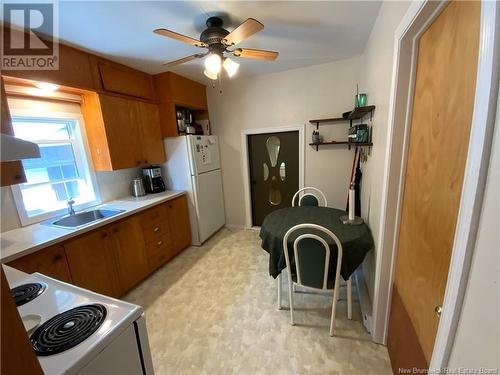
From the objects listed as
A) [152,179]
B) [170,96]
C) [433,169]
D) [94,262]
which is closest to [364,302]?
[433,169]

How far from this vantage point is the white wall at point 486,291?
18.2 inches

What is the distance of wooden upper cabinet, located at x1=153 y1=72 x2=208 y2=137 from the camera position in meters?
2.82

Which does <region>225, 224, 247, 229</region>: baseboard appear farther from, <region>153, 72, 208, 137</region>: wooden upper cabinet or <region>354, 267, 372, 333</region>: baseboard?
<region>354, 267, 372, 333</region>: baseboard

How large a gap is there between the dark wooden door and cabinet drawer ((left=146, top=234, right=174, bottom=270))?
1.51 m

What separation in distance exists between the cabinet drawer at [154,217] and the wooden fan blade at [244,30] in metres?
1.95

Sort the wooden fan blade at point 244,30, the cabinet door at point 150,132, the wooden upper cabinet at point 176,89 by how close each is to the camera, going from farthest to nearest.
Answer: the wooden upper cabinet at point 176,89, the cabinet door at point 150,132, the wooden fan blade at point 244,30

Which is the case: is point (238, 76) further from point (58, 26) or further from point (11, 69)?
point (11, 69)

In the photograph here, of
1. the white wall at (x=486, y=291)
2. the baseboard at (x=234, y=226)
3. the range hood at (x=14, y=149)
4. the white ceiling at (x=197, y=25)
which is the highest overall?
the white ceiling at (x=197, y=25)

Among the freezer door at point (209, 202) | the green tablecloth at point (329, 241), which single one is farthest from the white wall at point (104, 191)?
the green tablecloth at point (329, 241)

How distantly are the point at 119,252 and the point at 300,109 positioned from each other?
2861 mm

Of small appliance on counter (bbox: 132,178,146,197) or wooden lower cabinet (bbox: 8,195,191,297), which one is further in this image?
small appliance on counter (bbox: 132,178,146,197)

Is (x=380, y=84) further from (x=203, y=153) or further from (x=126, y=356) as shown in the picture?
(x=203, y=153)

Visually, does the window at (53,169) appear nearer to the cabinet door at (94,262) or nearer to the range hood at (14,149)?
the cabinet door at (94,262)

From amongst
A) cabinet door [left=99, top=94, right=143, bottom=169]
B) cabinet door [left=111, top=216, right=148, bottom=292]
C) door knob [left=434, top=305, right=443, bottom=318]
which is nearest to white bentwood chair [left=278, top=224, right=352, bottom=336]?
door knob [left=434, top=305, right=443, bottom=318]
